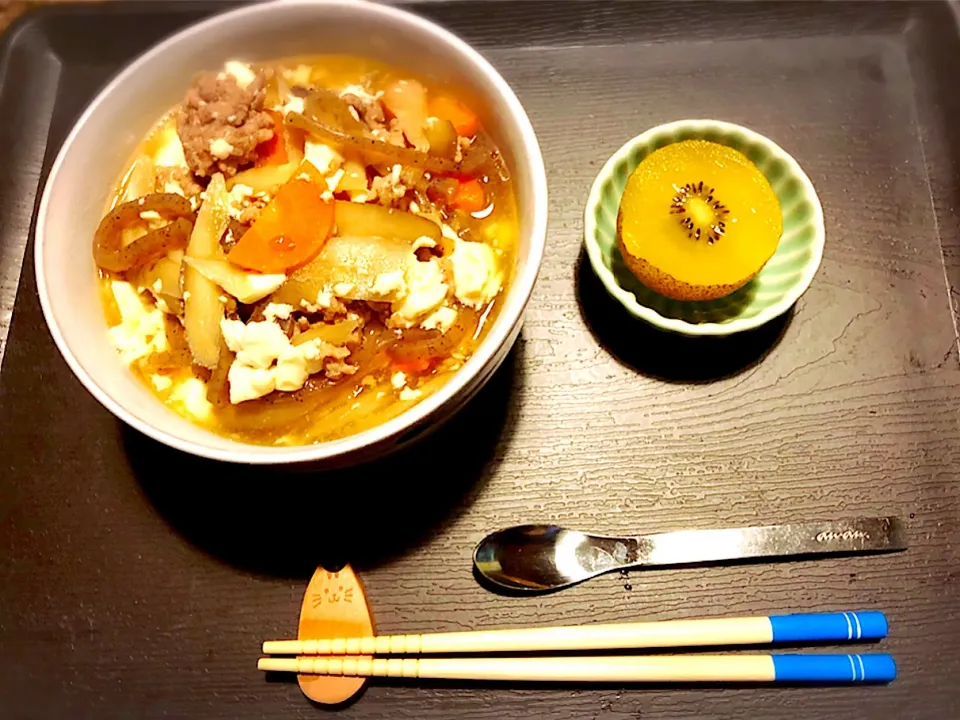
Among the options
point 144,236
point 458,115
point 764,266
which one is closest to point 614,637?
point 764,266

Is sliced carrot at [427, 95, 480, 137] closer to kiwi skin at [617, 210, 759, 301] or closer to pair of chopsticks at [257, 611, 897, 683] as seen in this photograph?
kiwi skin at [617, 210, 759, 301]

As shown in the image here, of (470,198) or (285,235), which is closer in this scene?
(285,235)

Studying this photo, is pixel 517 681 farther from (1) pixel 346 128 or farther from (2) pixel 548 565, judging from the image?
(1) pixel 346 128

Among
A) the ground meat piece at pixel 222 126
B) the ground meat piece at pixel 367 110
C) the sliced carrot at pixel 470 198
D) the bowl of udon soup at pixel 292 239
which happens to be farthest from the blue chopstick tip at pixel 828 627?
the ground meat piece at pixel 222 126

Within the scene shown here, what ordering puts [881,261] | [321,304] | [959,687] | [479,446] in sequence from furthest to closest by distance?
[881,261] → [479,446] → [959,687] → [321,304]

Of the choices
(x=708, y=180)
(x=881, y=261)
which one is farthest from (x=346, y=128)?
(x=881, y=261)

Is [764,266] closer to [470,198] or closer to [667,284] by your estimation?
[667,284]
